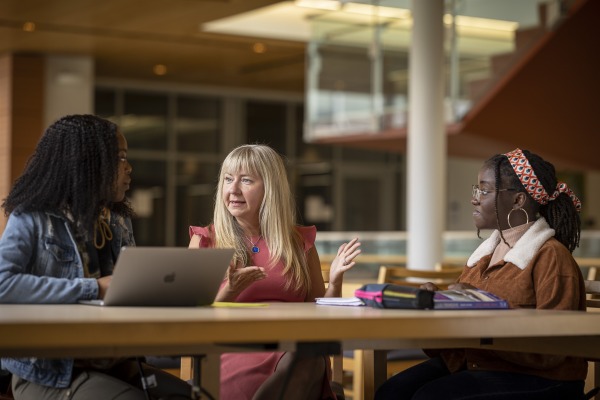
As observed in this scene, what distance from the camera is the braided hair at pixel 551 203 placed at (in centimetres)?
289

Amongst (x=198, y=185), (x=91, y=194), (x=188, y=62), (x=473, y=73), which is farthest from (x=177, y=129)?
(x=91, y=194)

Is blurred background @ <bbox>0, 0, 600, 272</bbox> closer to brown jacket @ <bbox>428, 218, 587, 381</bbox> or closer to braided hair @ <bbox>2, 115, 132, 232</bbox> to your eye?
brown jacket @ <bbox>428, 218, 587, 381</bbox>

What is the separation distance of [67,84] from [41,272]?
11.8m

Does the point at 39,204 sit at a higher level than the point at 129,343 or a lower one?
higher

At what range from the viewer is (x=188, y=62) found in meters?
14.2

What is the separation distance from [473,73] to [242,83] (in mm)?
6427

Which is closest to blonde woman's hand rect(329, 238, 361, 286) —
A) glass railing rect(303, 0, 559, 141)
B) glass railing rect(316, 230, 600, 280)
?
glass railing rect(316, 230, 600, 280)

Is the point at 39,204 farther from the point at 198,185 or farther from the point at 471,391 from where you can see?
the point at 198,185

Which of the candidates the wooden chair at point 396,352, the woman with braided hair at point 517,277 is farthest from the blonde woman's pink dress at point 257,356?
the wooden chair at point 396,352

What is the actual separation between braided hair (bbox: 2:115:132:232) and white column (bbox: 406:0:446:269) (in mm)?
5733

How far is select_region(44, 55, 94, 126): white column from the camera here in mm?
13758

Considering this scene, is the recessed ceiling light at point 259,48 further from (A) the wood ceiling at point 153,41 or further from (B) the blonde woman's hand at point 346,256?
(B) the blonde woman's hand at point 346,256

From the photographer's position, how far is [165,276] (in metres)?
2.28

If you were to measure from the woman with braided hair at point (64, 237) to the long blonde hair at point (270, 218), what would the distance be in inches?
25.1
